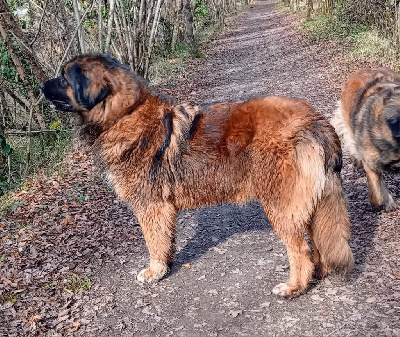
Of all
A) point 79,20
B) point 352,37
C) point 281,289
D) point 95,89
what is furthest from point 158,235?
point 352,37

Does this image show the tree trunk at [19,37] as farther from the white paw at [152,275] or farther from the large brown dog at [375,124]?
the large brown dog at [375,124]

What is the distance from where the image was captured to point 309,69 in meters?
13.7

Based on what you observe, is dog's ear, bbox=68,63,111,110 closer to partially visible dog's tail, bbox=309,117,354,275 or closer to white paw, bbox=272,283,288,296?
partially visible dog's tail, bbox=309,117,354,275

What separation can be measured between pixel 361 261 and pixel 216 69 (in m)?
12.2

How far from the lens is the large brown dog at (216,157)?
139 inches

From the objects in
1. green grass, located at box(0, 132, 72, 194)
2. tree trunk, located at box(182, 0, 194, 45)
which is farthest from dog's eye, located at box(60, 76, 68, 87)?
tree trunk, located at box(182, 0, 194, 45)

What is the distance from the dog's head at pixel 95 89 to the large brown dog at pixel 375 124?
2.72 metres

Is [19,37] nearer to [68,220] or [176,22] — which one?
[68,220]

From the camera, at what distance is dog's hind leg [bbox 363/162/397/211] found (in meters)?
5.08

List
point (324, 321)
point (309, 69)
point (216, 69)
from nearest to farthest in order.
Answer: point (324, 321) → point (309, 69) → point (216, 69)

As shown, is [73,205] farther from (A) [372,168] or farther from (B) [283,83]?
(B) [283,83]

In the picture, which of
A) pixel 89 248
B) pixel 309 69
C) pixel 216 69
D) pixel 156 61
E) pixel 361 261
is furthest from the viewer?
pixel 156 61

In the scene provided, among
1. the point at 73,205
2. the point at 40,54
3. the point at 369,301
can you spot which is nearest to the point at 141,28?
the point at 40,54

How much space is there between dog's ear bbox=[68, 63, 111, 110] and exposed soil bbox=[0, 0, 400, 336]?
1814mm
